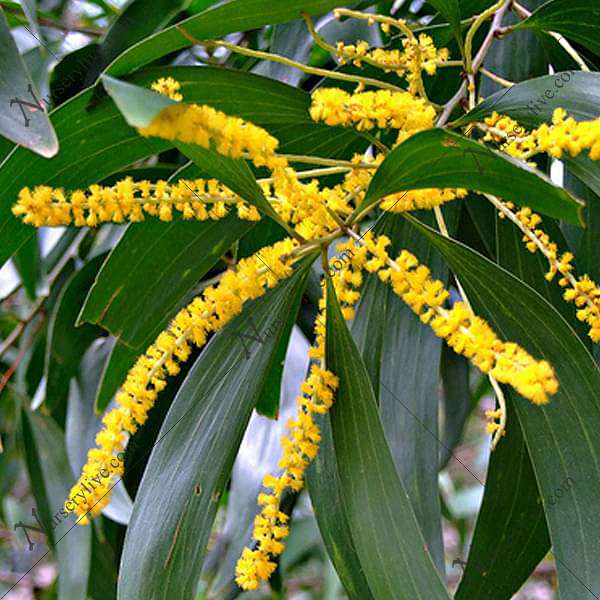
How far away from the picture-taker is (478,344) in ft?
1.96

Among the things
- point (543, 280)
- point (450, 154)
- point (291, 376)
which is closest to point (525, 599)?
point (291, 376)

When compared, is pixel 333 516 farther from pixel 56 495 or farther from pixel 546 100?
pixel 56 495

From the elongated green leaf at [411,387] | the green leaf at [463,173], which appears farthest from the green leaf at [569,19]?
the green leaf at [463,173]

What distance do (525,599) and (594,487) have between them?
2.42 metres

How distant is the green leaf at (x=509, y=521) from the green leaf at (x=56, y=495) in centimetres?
68

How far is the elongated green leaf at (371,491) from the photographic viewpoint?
752 mm

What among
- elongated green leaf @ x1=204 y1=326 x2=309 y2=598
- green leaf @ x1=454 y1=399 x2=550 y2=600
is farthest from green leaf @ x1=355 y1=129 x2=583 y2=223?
elongated green leaf @ x1=204 y1=326 x2=309 y2=598

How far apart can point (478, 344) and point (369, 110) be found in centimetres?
21

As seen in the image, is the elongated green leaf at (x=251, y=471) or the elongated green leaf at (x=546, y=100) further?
the elongated green leaf at (x=251, y=471)

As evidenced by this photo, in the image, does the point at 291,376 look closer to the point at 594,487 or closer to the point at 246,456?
the point at 246,456

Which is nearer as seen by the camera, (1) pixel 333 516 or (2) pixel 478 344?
(2) pixel 478 344

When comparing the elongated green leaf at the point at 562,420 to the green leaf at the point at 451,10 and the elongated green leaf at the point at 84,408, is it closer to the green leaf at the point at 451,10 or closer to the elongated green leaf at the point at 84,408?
the green leaf at the point at 451,10

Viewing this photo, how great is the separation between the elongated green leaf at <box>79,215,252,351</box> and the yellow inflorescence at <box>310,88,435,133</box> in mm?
328

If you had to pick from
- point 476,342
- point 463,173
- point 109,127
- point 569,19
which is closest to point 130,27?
point 109,127
